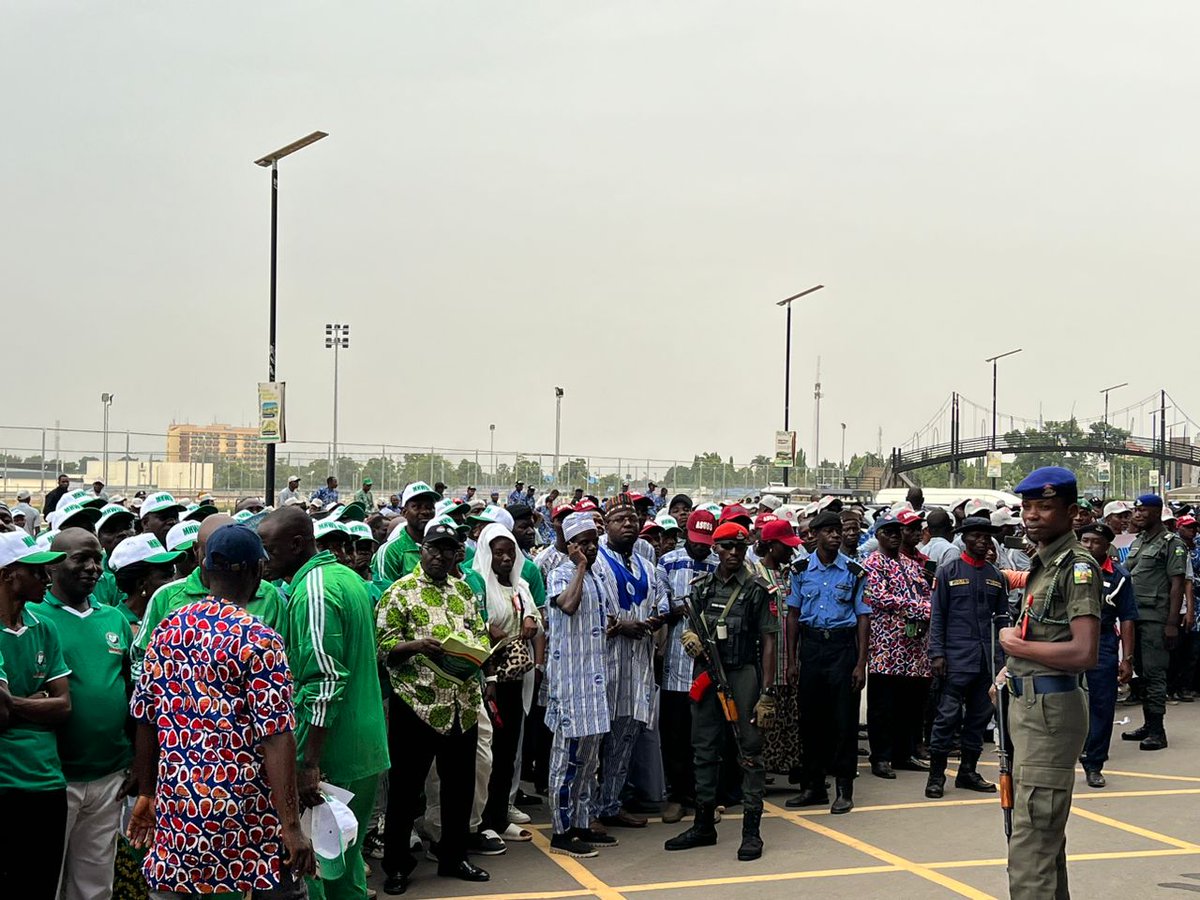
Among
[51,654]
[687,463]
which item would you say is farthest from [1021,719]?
[687,463]

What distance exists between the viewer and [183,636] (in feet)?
15.2

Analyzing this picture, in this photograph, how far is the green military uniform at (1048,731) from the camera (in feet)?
18.8

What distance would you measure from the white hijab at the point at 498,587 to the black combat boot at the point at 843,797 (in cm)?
253

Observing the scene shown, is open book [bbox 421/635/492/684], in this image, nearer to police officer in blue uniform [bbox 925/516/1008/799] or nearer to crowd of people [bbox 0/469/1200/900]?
crowd of people [bbox 0/469/1200/900]

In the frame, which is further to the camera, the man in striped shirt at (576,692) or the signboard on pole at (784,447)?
the signboard on pole at (784,447)

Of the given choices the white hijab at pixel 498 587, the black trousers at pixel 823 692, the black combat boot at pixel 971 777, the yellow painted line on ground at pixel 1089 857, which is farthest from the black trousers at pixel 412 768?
the black combat boot at pixel 971 777

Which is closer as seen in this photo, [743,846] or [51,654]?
[51,654]

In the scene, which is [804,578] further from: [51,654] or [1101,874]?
[51,654]

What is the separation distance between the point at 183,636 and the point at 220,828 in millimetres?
672

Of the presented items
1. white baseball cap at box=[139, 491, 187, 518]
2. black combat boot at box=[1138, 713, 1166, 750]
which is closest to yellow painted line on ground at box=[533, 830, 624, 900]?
white baseball cap at box=[139, 491, 187, 518]

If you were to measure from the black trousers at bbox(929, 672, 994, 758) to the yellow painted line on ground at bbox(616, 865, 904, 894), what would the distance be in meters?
2.13

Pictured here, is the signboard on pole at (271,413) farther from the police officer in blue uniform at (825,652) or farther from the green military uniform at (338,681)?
the green military uniform at (338,681)

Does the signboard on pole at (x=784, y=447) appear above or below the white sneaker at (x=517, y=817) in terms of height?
above

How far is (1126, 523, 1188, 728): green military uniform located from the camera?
12.6 metres
